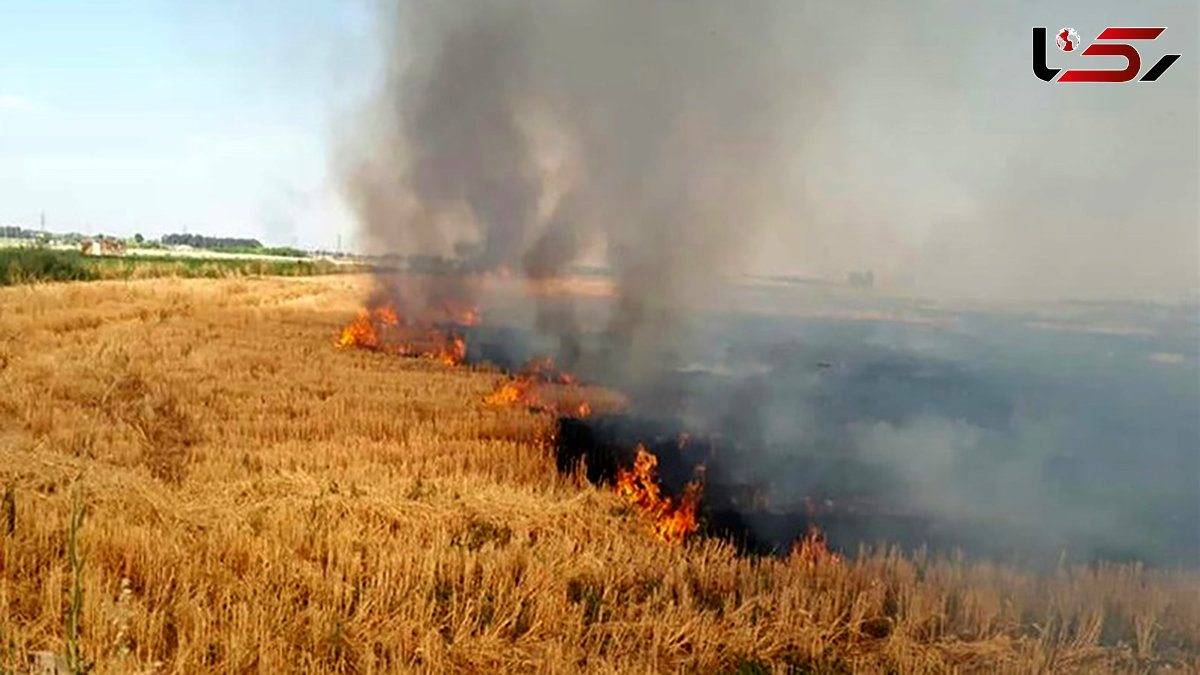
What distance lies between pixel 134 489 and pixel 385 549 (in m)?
2.88

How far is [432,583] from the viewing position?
7133 mm

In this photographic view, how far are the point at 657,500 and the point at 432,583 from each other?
5038mm

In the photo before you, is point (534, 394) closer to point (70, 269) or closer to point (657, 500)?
point (657, 500)

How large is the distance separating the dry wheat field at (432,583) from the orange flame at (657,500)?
1.92 ft

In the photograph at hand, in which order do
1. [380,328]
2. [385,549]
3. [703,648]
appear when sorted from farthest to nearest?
1. [380,328]
2. [385,549]
3. [703,648]

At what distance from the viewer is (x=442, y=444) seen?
42.6 feet

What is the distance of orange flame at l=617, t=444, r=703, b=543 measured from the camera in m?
10.9

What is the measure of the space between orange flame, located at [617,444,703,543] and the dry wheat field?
0.59 meters

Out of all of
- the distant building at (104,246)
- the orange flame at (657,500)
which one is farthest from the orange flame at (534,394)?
the distant building at (104,246)

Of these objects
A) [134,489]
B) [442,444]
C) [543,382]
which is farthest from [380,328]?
[134,489]

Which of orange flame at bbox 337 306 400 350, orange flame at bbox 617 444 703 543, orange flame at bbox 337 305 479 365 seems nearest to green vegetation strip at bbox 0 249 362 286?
orange flame at bbox 337 306 400 350

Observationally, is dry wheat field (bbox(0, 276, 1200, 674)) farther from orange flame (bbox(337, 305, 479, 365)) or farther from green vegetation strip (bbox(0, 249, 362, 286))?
green vegetation strip (bbox(0, 249, 362, 286))

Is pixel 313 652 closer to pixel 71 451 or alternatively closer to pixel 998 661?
pixel 998 661

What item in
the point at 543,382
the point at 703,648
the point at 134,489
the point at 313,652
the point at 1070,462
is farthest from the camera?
the point at 543,382
